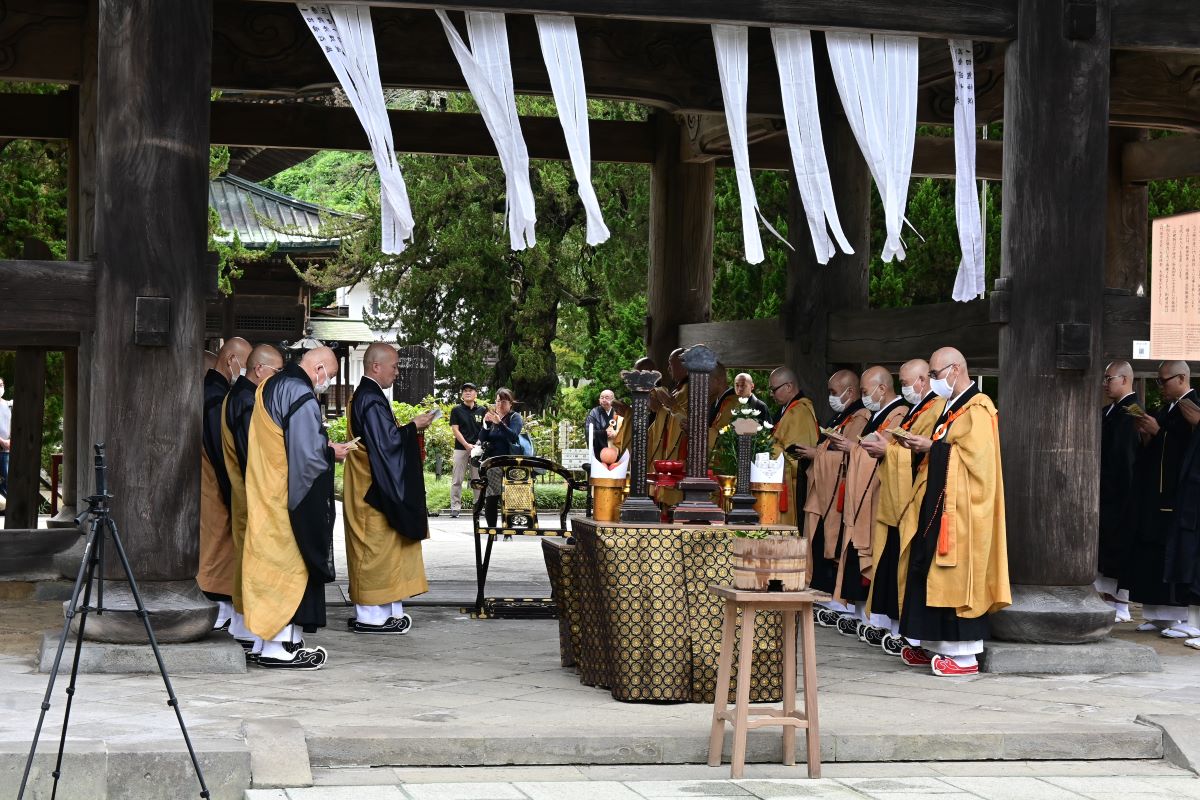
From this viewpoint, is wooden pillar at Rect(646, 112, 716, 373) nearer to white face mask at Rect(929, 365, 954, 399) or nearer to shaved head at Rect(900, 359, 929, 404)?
shaved head at Rect(900, 359, 929, 404)

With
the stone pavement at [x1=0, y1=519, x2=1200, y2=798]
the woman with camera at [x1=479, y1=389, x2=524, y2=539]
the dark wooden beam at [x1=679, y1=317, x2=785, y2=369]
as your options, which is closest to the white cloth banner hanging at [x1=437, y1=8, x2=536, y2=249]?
the stone pavement at [x1=0, y1=519, x2=1200, y2=798]

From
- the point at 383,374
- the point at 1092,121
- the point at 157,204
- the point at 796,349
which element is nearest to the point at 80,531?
the point at 383,374

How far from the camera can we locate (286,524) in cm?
841

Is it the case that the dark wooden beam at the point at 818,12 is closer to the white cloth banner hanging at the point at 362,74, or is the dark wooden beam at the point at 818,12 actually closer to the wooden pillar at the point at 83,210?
the white cloth banner hanging at the point at 362,74

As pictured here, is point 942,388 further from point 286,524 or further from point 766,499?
point 286,524

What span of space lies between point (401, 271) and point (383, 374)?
17.8 meters

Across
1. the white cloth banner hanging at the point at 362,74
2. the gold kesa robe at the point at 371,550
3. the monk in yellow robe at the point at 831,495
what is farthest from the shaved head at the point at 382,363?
the monk in yellow robe at the point at 831,495

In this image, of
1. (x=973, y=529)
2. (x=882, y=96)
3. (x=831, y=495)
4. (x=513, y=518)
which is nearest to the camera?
(x=973, y=529)

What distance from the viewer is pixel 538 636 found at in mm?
9773

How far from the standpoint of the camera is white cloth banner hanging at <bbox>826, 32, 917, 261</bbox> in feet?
29.4

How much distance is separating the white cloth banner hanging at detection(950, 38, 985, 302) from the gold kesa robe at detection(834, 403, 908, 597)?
98 cm

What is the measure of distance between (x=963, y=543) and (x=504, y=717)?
9.38 ft

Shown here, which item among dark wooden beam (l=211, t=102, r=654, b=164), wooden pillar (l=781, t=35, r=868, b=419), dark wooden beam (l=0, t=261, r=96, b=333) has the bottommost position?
dark wooden beam (l=0, t=261, r=96, b=333)

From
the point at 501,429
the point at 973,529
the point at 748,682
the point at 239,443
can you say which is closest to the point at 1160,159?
the point at 973,529
